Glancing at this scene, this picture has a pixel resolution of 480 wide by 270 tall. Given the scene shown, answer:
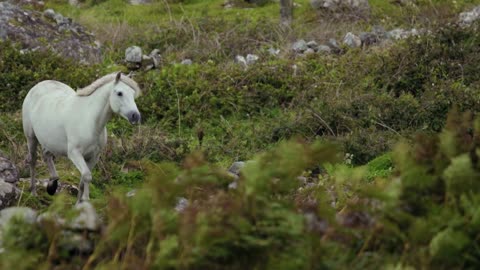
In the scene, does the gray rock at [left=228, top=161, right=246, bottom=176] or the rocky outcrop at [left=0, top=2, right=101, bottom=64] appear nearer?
the gray rock at [left=228, top=161, right=246, bottom=176]

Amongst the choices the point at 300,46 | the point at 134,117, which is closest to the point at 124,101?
the point at 134,117

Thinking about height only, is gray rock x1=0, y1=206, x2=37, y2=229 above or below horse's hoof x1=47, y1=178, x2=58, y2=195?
above

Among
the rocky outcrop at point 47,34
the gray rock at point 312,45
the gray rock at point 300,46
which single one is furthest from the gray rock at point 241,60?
the rocky outcrop at point 47,34

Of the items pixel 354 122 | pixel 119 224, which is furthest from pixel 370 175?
pixel 119 224

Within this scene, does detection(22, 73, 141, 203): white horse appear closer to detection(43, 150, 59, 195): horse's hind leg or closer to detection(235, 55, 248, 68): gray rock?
detection(43, 150, 59, 195): horse's hind leg

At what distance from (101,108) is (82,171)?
64 centimetres

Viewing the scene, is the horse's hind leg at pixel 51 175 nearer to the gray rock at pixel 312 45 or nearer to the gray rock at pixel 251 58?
the gray rock at pixel 251 58

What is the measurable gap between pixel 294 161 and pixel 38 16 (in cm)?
1364

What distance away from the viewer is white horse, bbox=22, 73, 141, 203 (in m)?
9.37

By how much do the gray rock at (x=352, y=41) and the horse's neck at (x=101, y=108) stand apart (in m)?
8.45

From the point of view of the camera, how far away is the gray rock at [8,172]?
9.98m

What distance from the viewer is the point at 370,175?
11.0m

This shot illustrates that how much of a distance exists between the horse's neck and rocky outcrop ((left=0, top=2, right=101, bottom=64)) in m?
6.53

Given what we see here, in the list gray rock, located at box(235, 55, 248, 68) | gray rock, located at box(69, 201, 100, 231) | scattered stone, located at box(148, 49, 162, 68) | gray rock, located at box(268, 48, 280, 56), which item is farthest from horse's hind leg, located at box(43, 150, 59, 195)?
gray rock, located at box(268, 48, 280, 56)
